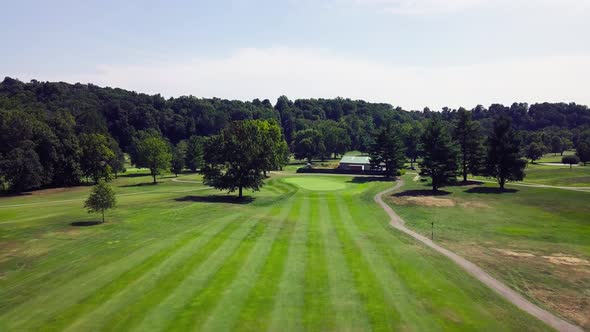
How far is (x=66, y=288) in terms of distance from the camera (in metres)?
26.8

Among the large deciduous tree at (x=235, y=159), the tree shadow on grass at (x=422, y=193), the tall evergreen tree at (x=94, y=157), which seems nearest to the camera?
the large deciduous tree at (x=235, y=159)

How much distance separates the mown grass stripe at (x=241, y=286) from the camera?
22094 millimetres

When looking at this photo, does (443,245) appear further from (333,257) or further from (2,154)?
(2,154)

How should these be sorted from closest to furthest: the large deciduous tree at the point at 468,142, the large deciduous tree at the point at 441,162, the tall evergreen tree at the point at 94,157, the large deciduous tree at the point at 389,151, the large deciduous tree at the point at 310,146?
the large deciduous tree at the point at 441,162
the large deciduous tree at the point at 468,142
the tall evergreen tree at the point at 94,157
the large deciduous tree at the point at 389,151
the large deciduous tree at the point at 310,146

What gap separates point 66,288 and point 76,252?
885 cm

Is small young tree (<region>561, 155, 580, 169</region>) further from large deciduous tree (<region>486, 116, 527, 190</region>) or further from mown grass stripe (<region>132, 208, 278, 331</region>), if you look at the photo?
mown grass stripe (<region>132, 208, 278, 331</region>)

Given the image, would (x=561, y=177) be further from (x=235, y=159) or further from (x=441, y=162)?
(x=235, y=159)

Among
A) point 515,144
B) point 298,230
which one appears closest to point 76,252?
point 298,230

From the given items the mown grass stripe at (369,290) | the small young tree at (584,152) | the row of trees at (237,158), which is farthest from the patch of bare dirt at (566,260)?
the small young tree at (584,152)

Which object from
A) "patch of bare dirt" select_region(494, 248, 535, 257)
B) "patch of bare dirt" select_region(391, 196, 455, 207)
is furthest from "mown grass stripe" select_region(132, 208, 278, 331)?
"patch of bare dirt" select_region(391, 196, 455, 207)

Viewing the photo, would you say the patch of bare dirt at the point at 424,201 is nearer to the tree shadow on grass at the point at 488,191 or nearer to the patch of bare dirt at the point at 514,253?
the tree shadow on grass at the point at 488,191

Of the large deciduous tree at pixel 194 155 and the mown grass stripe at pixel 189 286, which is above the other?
the large deciduous tree at pixel 194 155

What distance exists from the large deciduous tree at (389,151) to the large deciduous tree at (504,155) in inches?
1013

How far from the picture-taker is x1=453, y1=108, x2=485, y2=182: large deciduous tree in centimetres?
8875
